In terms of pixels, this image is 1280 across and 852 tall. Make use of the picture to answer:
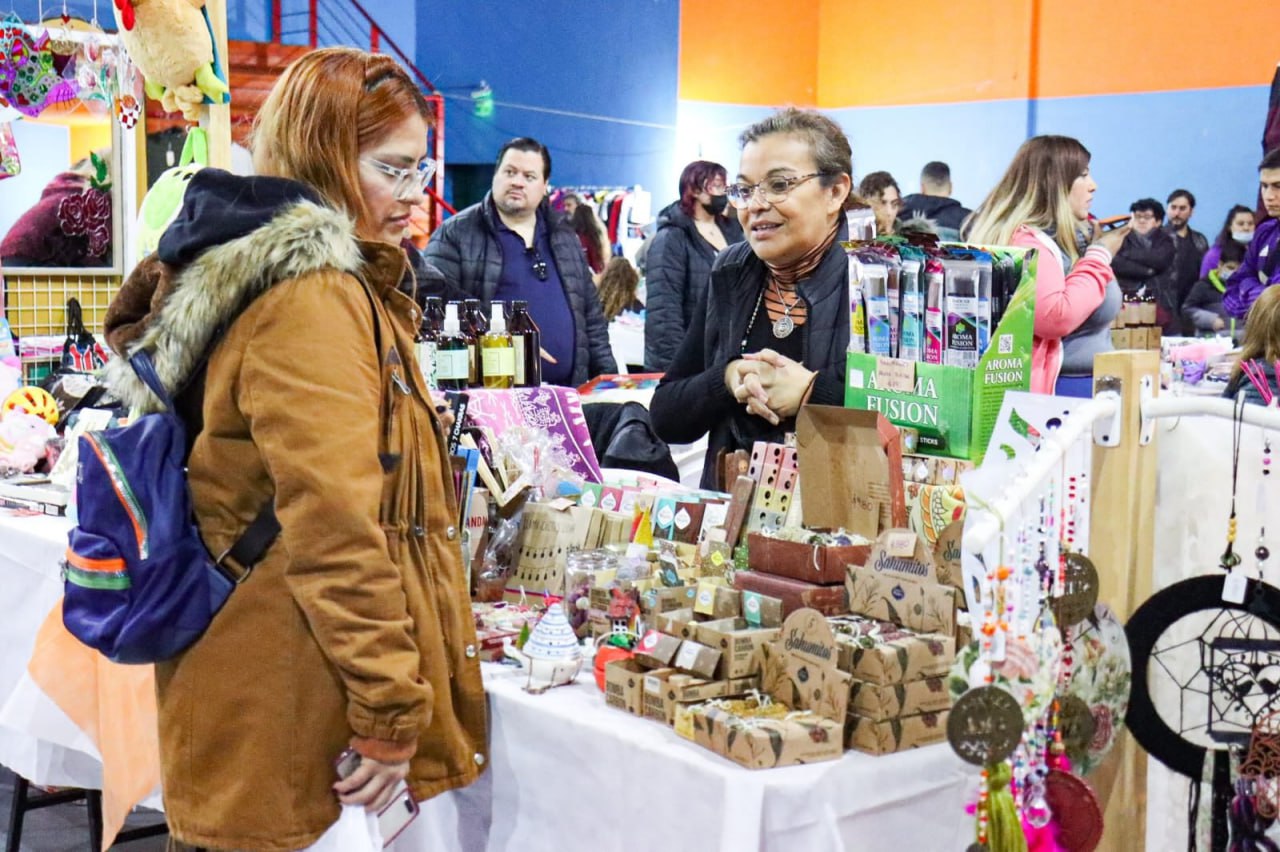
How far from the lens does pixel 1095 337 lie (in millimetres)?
3795

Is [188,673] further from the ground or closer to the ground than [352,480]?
closer to the ground

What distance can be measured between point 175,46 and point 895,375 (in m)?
2.23

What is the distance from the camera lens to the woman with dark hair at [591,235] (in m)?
8.04

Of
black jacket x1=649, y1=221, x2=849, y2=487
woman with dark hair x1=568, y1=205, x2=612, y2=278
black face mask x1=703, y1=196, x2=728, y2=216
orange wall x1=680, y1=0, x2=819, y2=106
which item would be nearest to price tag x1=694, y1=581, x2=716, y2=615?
black jacket x1=649, y1=221, x2=849, y2=487

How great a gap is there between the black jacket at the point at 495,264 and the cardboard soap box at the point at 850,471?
98.1 inches

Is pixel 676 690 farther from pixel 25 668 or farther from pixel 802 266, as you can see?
pixel 25 668

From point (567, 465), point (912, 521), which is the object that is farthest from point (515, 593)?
point (912, 521)

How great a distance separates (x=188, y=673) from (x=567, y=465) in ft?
3.70

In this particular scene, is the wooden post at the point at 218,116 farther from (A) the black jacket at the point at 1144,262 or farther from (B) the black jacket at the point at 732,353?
(A) the black jacket at the point at 1144,262

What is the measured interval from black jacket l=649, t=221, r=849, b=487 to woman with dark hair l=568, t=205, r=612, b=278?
5.34 metres

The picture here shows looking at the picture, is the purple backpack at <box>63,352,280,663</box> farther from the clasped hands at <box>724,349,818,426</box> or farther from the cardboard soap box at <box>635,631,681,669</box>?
the clasped hands at <box>724,349,818,426</box>

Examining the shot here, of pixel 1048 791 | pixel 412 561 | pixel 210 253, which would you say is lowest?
pixel 1048 791

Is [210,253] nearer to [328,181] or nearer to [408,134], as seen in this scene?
[328,181]

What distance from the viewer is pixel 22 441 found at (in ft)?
10.6
